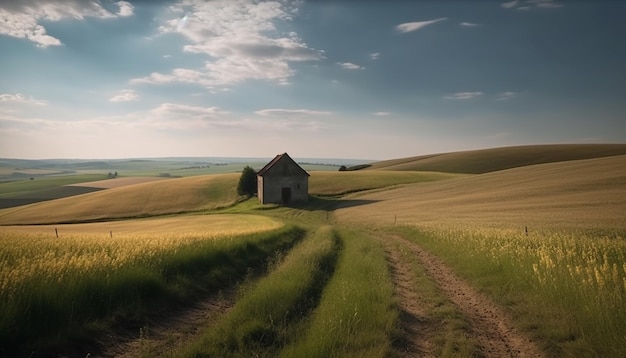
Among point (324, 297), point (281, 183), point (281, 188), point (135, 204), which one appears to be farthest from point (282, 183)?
point (324, 297)

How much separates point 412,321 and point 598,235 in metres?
13.9

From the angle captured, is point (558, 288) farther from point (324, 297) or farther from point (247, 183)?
point (247, 183)

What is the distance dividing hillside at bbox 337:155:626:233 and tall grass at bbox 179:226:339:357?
16.7 metres

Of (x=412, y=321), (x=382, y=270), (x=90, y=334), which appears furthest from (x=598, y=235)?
(x=90, y=334)

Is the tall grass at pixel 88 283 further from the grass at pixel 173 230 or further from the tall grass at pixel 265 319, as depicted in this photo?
the grass at pixel 173 230

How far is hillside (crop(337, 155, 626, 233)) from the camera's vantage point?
912 inches

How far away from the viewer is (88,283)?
8086 millimetres

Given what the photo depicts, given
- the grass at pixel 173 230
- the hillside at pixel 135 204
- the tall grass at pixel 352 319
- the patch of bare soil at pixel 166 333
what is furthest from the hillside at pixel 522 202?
the hillside at pixel 135 204

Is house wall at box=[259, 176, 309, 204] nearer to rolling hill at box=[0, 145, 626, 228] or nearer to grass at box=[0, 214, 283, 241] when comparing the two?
rolling hill at box=[0, 145, 626, 228]

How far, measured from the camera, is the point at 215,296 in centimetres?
1016

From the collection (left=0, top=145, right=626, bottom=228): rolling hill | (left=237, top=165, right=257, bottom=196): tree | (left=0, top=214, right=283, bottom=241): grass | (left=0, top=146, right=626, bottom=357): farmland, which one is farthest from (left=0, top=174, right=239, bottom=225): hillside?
(left=0, top=146, right=626, bottom=357): farmland

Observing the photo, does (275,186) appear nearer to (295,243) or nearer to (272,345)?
(295,243)

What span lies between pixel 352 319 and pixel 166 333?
3893mm

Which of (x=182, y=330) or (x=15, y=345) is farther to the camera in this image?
(x=182, y=330)
